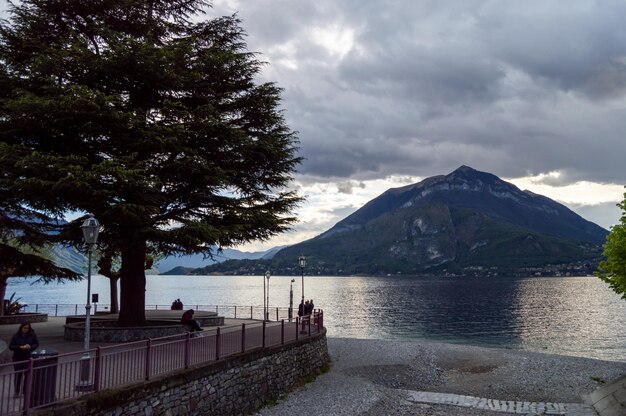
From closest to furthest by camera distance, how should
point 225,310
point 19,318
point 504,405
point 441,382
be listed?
point 504,405 → point 441,382 → point 19,318 → point 225,310

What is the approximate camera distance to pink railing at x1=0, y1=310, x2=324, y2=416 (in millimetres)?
10953

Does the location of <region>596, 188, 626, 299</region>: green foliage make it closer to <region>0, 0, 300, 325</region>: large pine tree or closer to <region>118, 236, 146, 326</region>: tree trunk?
<region>0, 0, 300, 325</region>: large pine tree

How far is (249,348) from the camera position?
20188 mm

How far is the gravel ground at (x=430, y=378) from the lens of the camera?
2127cm

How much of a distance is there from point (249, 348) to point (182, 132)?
1047cm

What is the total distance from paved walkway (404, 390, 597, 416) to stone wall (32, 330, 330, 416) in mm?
6015

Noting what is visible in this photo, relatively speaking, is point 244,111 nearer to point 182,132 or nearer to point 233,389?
point 182,132

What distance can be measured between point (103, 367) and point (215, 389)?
3954 mm

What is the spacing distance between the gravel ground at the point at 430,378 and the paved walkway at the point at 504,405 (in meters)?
0.75

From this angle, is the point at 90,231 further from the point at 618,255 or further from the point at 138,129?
the point at 618,255

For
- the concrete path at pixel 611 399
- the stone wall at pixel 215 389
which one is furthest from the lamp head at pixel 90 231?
the concrete path at pixel 611 399

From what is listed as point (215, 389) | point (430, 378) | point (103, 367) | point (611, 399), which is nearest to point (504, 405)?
point (611, 399)

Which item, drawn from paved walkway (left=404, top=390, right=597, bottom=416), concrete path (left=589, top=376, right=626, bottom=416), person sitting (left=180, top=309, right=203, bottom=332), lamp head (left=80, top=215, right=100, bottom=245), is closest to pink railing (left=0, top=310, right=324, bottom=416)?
person sitting (left=180, top=309, right=203, bottom=332)

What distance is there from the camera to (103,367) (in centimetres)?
1509
